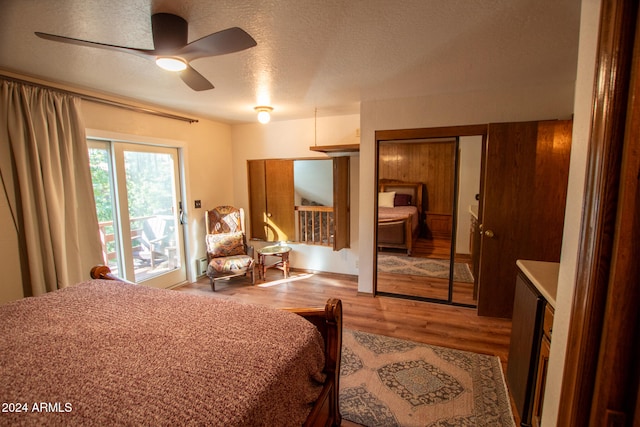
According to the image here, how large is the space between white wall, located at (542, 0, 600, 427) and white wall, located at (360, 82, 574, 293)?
2239mm

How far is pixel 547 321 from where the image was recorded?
134cm

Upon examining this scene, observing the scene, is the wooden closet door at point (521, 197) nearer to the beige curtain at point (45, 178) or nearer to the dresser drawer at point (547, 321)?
the dresser drawer at point (547, 321)

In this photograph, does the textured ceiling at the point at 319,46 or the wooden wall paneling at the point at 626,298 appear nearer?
the wooden wall paneling at the point at 626,298

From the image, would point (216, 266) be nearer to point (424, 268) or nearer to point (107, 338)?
point (107, 338)

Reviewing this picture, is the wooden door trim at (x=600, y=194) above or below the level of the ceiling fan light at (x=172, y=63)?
below

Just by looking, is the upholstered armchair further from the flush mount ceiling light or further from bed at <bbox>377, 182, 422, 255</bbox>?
bed at <bbox>377, 182, 422, 255</bbox>

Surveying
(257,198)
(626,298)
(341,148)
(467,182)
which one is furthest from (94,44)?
(467,182)

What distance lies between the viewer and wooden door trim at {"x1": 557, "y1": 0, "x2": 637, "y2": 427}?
20.3 inches

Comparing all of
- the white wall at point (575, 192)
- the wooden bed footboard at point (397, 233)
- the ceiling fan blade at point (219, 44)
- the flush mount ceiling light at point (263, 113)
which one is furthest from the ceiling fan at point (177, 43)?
the wooden bed footboard at point (397, 233)

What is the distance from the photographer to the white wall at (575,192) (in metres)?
0.81

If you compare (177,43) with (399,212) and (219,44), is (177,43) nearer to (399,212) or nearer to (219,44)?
(219,44)

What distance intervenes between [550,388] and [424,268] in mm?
3191

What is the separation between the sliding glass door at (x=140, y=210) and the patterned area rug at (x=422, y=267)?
3.00 m

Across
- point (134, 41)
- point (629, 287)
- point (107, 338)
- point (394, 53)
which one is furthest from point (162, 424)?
point (394, 53)
